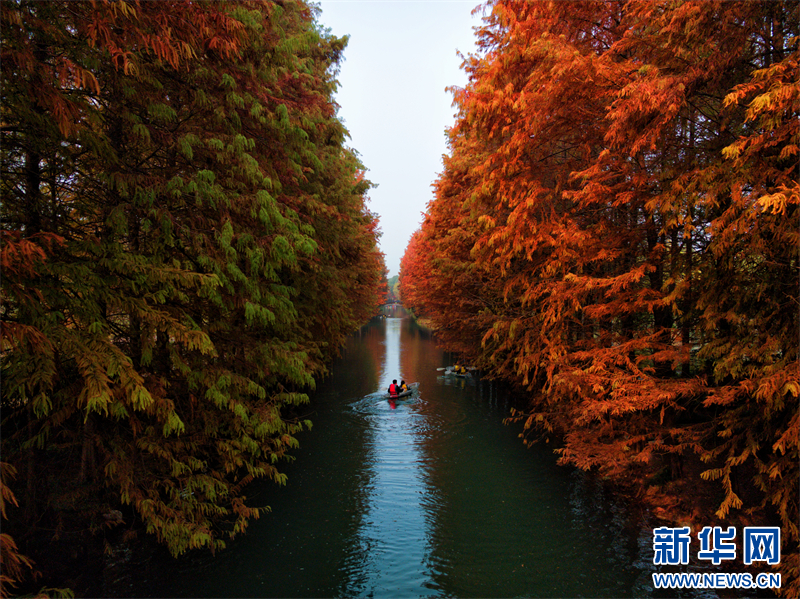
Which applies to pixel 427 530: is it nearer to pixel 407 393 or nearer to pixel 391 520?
pixel 391 520

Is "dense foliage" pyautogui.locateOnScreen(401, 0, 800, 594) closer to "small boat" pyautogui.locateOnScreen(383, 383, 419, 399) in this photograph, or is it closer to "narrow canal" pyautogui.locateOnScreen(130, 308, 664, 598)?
"narrow canal" pyautogui.locateOnScreen(130, 308, 664, 598)

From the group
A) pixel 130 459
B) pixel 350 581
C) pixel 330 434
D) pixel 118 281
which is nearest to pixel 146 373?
pixel 130 459

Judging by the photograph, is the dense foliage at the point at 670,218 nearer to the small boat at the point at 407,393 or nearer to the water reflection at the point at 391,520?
the water reflection at the point at 391,520

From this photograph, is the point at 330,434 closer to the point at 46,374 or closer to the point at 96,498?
the point at 96,498

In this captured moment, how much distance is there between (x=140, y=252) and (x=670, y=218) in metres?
8.58

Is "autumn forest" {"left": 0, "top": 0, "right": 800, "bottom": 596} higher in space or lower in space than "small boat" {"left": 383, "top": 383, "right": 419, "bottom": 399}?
higher

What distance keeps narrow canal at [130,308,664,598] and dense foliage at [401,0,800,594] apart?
5.75ft

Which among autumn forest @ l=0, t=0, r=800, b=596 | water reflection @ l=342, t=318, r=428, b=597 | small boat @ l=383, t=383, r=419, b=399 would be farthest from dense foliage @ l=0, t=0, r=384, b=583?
small boat @ l=383, t=383, r=419, b=399

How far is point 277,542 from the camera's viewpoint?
8750 millimetres

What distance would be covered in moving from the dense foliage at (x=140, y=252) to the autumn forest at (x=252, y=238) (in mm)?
47

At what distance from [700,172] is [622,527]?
7240mm

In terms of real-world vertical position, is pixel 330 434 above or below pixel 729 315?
below

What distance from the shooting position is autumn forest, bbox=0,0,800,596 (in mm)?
5340

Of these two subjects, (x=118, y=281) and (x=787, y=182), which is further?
(x=118, y=281)
